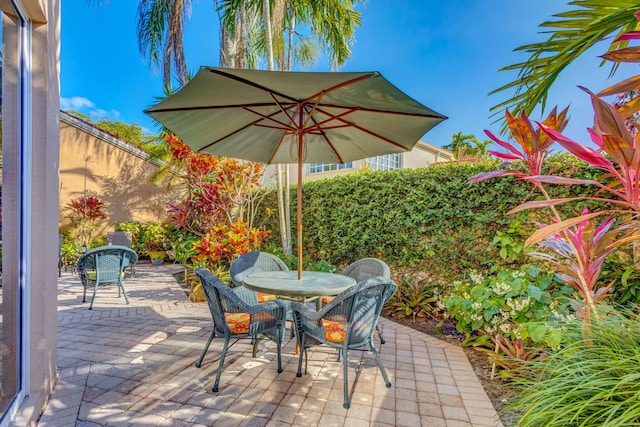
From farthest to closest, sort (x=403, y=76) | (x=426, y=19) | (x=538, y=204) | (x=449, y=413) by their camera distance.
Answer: (x=403, y=76) → (x=426, y=19) → (x=449, y=413) → (x=538, y=204)

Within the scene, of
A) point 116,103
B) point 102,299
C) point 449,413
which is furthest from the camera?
point 116,103

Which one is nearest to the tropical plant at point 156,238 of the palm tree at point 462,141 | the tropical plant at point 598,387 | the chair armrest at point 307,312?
the chair armrest at point 307,312

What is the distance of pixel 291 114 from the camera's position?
12.4 ft

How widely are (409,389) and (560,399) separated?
1545 mm

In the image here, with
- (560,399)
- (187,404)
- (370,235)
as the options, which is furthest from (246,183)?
(560,399)

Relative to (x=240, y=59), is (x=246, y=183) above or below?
below

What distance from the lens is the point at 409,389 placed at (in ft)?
9.30

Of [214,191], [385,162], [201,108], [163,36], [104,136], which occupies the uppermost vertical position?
[163,36]

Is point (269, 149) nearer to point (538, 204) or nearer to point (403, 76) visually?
point (538, 204)

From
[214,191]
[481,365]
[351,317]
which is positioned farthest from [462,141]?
[351,317]

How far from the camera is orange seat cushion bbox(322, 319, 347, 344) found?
277cm

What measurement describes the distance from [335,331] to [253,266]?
194cm

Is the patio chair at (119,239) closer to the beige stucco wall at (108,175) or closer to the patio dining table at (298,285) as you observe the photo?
the beige stucco wall at (108,175)

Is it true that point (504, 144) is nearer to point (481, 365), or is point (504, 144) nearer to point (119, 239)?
point (481, 365)
